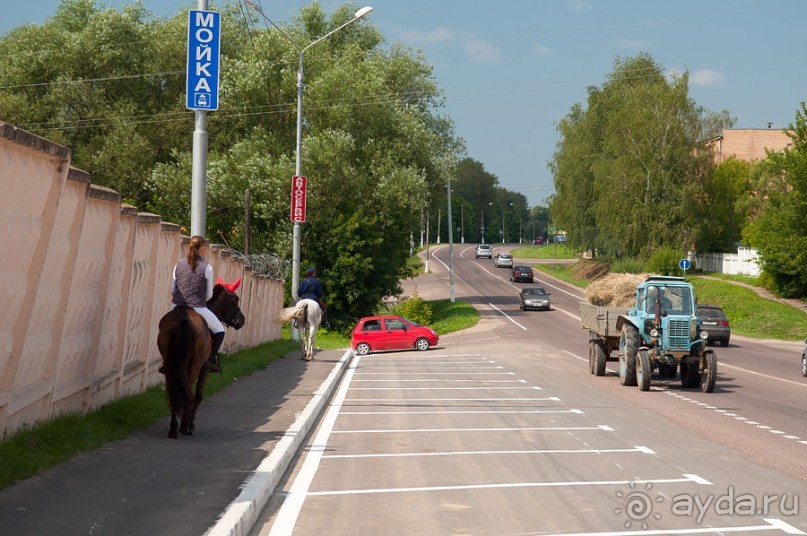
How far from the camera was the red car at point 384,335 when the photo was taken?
4138 cm

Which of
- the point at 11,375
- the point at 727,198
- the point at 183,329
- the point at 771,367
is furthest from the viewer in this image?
the point at 727,198

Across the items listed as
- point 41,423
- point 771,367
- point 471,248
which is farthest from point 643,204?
point 471,248

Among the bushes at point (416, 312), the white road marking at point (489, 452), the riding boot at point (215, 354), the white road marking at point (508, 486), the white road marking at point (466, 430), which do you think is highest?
the riding boot at point (215, 354)

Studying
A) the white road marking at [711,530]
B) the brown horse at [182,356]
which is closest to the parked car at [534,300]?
the brown horse at [182,356]

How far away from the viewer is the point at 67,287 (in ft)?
34.2

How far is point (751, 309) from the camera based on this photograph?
5584 cm

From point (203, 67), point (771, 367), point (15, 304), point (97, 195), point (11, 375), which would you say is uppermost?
point (203, 67)

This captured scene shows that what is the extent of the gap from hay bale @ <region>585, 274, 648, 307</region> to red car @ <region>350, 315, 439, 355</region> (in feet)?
42.4

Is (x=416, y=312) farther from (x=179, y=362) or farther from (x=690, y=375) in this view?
(x=179, y=362)

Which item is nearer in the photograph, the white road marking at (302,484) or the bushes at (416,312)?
the white road marking at (302,484)

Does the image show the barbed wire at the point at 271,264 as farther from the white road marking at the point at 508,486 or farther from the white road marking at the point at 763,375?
the white road marking at the point at 508,486

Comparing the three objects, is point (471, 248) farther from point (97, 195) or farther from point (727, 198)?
point (97, 195)

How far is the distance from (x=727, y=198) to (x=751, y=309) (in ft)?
93.2

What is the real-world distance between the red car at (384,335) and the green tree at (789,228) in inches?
961
